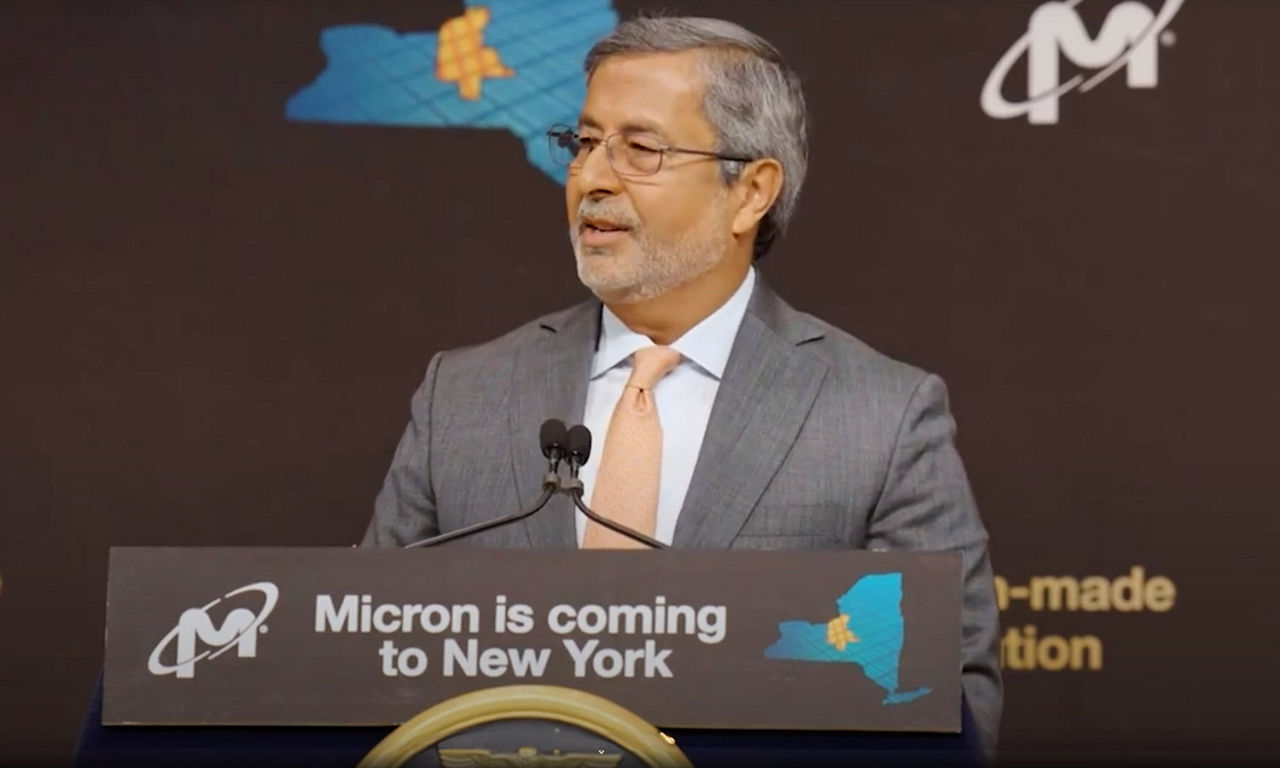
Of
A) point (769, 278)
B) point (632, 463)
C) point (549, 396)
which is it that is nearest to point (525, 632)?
point (632, 463)

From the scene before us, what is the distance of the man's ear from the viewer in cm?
314

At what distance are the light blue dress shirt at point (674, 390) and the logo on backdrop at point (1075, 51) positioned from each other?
0.89 m

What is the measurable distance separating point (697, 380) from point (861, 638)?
95 cm

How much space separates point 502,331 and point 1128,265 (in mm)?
1102


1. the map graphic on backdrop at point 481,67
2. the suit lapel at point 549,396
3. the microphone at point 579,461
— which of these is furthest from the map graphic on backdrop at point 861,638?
the map graphic on backdrop at point 481,67

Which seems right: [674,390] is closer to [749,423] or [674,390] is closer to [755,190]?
[749,423]


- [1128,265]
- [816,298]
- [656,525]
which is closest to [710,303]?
[656,525]

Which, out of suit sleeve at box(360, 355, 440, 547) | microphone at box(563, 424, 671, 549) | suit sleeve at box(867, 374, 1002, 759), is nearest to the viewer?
microphone at box(563, 424, 671, 549)

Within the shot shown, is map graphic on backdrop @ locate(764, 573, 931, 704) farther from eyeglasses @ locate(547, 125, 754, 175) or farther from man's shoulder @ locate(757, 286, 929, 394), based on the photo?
eyeglasses @ locate(547, 125, 754, 175)

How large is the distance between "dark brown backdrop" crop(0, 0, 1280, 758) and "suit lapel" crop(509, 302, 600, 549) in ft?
2.31

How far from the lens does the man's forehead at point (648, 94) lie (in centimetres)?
303

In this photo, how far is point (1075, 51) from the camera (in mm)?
3803

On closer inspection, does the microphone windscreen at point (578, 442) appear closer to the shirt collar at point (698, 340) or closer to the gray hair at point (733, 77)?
the shirt collar at point (698, 340)

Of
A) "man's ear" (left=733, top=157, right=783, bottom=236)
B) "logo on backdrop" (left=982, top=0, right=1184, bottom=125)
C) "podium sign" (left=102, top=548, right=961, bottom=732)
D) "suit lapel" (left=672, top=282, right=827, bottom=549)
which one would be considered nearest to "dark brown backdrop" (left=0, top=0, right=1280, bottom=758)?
"logo on backdrop" (left=982, top=0, right=1184, bottom=125)
